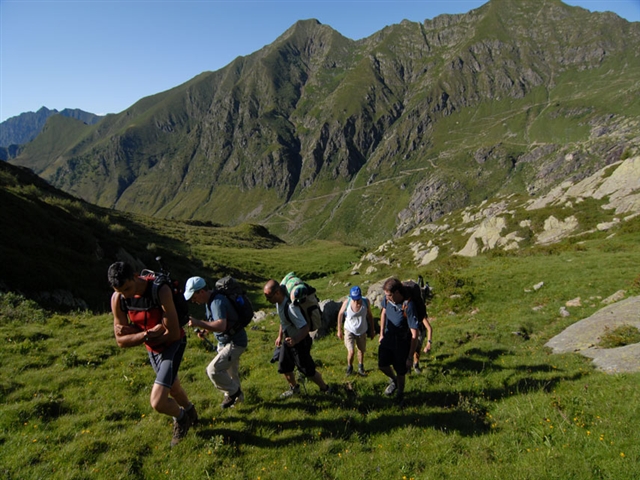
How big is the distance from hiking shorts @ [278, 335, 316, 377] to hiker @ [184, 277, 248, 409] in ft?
4.04

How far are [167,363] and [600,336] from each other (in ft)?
49.3

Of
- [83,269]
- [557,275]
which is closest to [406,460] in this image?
[557,275]

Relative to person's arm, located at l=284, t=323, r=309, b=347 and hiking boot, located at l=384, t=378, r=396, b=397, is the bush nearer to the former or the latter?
person's arm, located at l=284, t=323, r=309, b=347

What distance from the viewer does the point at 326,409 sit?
8.48 m

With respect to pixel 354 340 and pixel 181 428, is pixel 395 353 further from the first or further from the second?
pixel 181 428

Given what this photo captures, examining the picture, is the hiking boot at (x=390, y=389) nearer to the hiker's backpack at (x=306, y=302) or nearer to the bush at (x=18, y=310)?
the hiker's backpack at (x=306, y=302)

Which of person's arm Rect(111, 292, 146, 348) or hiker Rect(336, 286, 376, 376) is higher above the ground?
person's arm Rect(111, 292, 146, 348)

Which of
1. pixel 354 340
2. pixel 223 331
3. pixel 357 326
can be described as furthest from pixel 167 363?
pixel 354 340

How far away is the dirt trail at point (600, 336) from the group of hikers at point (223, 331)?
5418 millimetres

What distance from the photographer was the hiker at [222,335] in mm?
7306

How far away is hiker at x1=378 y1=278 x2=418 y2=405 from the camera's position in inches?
360

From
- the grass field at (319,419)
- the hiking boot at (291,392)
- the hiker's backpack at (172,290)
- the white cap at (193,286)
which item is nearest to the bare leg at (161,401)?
the grass field at (319,419)

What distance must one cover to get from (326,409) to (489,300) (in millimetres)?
16525

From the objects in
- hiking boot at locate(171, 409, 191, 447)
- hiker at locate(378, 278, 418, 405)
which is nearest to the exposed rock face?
hiker at locate(378, 278, 418, 405)
